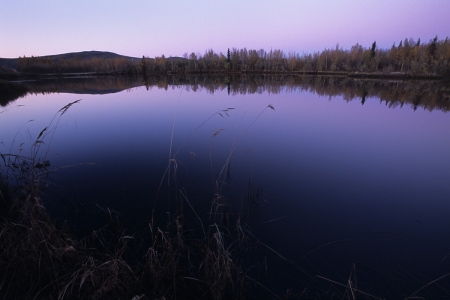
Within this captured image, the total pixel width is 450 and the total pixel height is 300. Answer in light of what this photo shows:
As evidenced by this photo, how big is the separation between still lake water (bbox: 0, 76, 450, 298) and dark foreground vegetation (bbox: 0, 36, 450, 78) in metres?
54.4

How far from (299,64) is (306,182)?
278 ft

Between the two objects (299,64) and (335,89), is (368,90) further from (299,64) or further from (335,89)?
(299,64)

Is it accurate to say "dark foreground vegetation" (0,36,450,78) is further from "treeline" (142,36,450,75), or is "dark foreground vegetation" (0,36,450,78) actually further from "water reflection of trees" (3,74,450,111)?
"water reflection of trees" (3,74,450,111)

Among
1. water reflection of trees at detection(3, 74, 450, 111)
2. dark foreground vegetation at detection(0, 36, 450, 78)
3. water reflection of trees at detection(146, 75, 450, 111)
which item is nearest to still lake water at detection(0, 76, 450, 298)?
water reflection of trees at detection(146, 75, 450, 111)

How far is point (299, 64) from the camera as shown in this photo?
78.4 metres

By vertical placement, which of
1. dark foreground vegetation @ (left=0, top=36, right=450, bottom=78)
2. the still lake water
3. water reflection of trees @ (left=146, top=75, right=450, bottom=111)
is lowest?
the still lake water

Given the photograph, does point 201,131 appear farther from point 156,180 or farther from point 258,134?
point 156,180

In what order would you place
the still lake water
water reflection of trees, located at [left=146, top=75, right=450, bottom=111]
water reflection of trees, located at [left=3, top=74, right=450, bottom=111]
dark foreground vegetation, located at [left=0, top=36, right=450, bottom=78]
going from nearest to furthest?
the still lake water, water reflection of trees, located at [left=146, top=75, right=450, bottom=111], water reflection of trees, located at [left=3, top=74, right=450, bottom=111], dark foreground vegetation, located at [left=0, top=36, right=450, bottom=78]

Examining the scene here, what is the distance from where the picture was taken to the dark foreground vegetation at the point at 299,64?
2109 inches

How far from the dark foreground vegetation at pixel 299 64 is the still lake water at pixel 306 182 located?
178 feet

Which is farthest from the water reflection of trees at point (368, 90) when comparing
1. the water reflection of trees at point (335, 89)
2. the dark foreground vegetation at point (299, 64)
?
the dark foreground vegetation at point (299, 64)

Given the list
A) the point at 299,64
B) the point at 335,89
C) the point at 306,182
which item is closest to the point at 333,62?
the point at 299,64

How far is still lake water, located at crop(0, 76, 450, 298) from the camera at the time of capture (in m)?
3.28

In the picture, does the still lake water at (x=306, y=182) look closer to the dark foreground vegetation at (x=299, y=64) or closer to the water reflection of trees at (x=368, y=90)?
the water reflection of trees at (x=368, y=90)
